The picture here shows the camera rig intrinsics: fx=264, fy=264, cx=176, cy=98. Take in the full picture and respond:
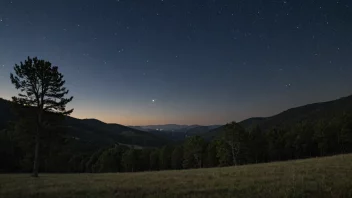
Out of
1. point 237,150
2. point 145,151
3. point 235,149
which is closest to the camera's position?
point 237,150

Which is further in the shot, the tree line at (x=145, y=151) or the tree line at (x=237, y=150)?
the tree line at (x=237, y=150)

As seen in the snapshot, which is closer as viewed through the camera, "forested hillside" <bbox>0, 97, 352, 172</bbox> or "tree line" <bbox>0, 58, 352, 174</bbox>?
"tree line" <bbox>0, 58, 352, 174</bbox>

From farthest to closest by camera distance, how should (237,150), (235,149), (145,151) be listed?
(145,151) → (235,149) → (237,150)

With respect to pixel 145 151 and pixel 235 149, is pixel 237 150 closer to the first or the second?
pixel 235 149

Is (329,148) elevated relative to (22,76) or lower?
lower

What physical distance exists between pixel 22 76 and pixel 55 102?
4257mm

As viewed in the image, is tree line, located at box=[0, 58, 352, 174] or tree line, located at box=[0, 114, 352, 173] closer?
tree line, located at box=[0, 58, 352, 174]

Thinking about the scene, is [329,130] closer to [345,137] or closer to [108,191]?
[345,137]

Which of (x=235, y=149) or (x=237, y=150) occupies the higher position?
(x=235, y=149)

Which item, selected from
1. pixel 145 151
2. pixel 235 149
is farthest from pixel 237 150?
pixel 145 151

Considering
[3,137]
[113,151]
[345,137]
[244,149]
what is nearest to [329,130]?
[345,137]

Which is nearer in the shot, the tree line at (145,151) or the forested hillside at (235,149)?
the tree line at (145,151)

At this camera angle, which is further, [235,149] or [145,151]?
[145,151]

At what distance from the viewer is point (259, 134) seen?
83938mm
